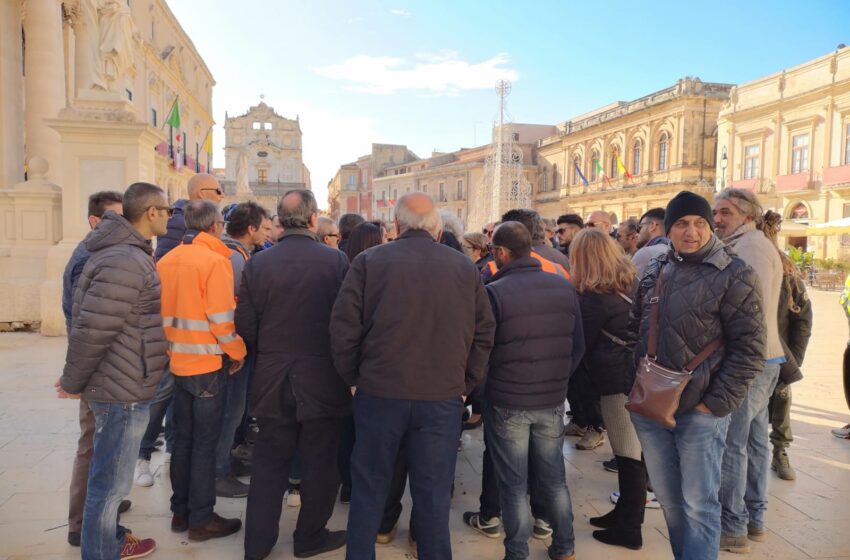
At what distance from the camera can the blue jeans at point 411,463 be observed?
8.78ft

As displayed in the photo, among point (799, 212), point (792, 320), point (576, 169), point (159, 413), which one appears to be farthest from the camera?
point (576, 169)

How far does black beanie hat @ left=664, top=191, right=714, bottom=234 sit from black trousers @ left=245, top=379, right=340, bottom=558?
213cm

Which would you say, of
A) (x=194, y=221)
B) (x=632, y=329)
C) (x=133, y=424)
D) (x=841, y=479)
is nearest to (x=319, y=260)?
(x=194, y=221)

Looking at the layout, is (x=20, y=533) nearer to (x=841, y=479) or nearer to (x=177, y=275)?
(x=177, y=275)

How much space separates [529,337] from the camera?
288 cm

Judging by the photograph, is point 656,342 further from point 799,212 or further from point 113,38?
point 799,212

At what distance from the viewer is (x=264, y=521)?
2.96 m

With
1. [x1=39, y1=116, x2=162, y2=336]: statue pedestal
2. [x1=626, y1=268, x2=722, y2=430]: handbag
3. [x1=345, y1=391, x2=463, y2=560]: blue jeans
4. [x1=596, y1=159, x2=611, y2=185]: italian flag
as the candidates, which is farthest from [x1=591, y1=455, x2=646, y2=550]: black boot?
[x1=596, y1=159, x2=611, y2=185]: italian flag

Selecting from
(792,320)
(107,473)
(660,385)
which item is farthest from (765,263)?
(107,473)

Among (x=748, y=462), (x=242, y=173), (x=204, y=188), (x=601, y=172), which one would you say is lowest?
(x=748, y=462)

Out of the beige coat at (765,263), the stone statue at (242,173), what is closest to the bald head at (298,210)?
the beige coat at (765,263)

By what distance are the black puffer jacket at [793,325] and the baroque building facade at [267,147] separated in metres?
69.3

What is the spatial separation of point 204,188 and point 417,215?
239 cm

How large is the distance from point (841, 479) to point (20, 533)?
19.1ft
